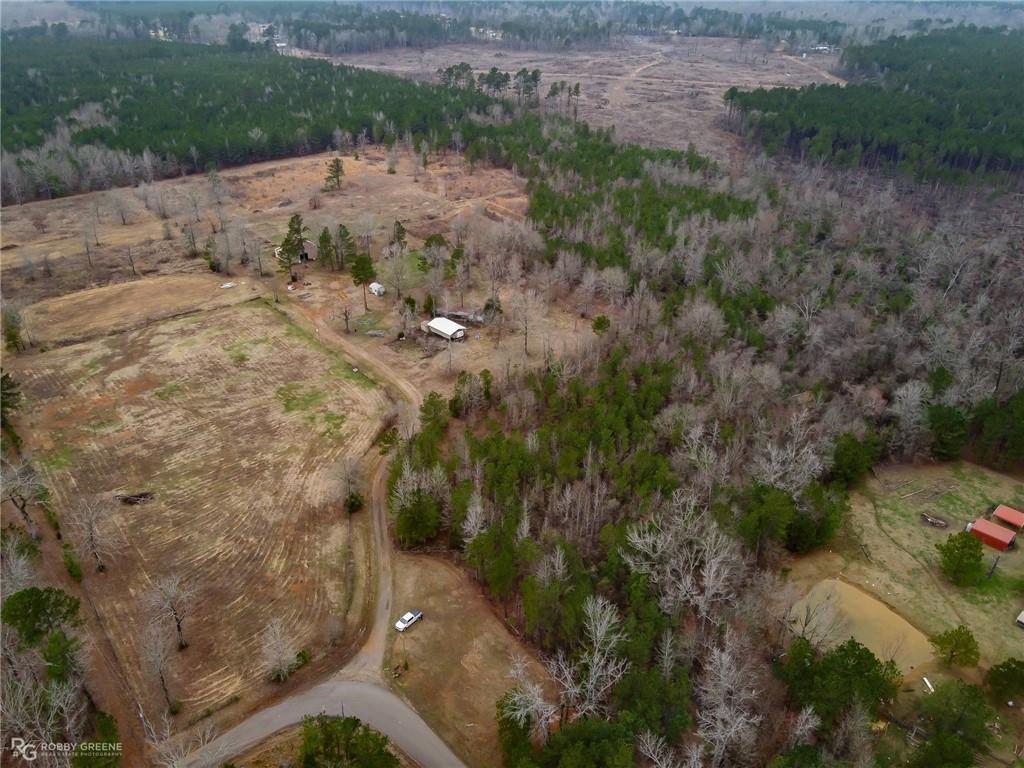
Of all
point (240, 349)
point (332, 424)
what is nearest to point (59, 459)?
point (240, 349)

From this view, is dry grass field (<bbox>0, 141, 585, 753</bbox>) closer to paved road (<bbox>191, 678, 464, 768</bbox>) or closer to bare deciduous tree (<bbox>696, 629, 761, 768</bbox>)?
paved road (<bbox>191, 678, 464, 768</bbox>)

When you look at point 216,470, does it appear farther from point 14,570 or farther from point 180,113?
point 180,113

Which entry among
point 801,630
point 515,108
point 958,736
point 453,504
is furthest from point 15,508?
point 515,108

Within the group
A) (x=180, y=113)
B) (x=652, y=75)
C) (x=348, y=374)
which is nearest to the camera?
(x=348, y=374)

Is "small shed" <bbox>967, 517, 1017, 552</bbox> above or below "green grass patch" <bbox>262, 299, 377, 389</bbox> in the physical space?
above

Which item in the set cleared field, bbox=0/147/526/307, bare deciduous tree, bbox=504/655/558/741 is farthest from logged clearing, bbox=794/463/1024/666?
cleared field, bbox=0/147/526/307
